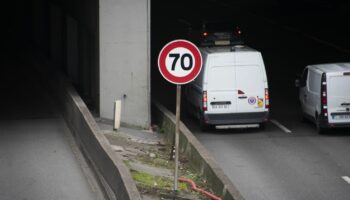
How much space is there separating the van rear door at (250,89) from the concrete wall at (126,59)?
8.91 ft

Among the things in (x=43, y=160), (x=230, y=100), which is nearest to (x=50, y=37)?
(x=230, y=100)

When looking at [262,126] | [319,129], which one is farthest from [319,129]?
[262,126]

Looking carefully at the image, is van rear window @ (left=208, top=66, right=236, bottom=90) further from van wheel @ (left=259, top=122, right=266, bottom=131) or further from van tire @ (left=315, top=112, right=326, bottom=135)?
van tire @ (left=315, top=112, right=326, bottom=135)

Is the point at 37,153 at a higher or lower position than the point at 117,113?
lower

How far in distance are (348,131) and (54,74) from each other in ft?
29.3

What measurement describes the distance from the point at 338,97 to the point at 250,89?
2574mm

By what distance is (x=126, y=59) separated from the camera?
25.6m

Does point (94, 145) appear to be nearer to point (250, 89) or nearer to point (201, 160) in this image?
point (201, 160)

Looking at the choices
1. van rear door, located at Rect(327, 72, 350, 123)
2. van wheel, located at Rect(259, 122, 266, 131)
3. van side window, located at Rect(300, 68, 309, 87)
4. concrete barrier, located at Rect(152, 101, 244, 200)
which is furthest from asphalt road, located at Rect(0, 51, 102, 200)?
van side window, located at Rect(300, 68, 309, 87)

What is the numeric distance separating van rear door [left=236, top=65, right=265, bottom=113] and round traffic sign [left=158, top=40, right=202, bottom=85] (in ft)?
34.8

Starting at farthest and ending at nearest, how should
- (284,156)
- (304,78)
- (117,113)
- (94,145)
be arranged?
(304,78) < (117,113) < (284,156) < (94,145)

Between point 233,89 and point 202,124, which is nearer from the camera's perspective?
point 233,89

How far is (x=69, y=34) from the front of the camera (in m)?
33.1

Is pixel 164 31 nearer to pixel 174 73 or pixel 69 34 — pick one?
pixel 69 34
